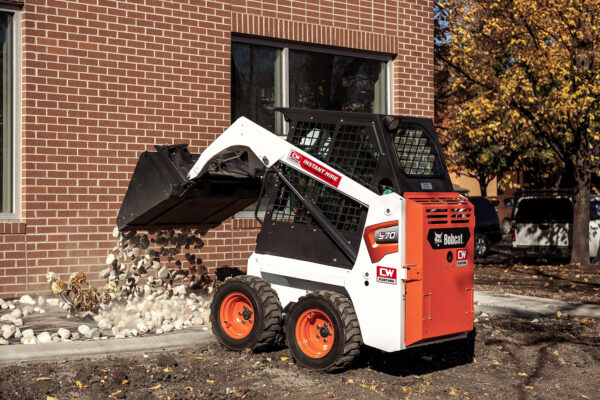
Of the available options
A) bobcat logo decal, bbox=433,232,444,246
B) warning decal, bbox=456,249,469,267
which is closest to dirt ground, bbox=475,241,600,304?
warning decal, bbox=456,249,469,267

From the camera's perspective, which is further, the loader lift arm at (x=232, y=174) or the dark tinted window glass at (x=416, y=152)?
the dark tinted window glass at (x=416, y=152)

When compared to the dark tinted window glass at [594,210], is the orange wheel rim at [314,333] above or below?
below

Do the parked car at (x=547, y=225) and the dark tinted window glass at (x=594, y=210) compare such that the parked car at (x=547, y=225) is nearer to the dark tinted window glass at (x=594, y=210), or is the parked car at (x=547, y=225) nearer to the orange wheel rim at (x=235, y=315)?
the dark tinted window glass at (x=594, y=210)

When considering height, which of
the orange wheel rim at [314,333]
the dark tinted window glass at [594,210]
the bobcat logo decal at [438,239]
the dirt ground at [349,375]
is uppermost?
the dark tinted window glass at [594,210]

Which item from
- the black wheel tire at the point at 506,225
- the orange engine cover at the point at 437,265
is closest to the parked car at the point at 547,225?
the orange engine cover at the point at 437,265

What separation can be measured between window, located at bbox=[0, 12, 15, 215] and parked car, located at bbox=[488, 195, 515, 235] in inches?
980

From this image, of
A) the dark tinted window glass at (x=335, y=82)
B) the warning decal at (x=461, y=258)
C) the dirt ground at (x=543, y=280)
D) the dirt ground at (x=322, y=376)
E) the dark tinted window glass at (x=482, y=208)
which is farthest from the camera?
the dark tinted window glass at (x=482, y=208)

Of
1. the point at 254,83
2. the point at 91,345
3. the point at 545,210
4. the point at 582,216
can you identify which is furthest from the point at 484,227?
the point at 91,345

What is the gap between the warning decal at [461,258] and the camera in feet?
19.4

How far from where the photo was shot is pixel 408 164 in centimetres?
611

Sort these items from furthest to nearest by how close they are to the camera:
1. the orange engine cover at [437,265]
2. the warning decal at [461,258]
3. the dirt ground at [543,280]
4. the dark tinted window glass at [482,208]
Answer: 1. the dark tinted window glass at [482,208]
2. the dirt ground at [543,280]
3. the warning decal at [461,258]
4. the orange engine cover at [437,265]

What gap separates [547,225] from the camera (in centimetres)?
1748

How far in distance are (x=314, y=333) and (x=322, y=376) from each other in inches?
14.6

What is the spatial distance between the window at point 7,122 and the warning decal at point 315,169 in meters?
3.74
